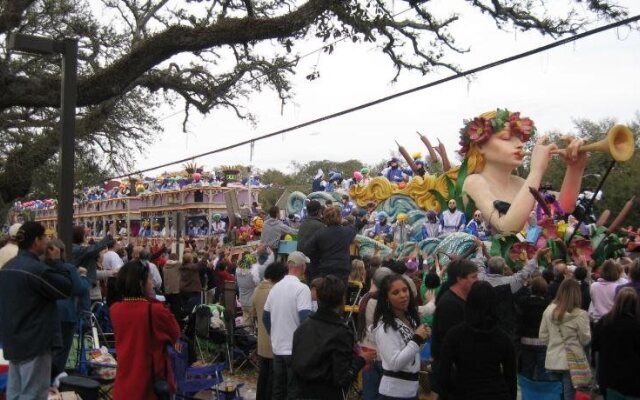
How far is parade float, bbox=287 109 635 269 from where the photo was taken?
13.1 m

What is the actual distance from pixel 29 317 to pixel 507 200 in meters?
10.8

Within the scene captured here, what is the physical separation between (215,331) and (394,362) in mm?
4955

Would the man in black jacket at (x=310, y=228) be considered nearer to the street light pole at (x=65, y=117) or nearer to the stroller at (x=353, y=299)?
the stroller at (x=353, y=299)

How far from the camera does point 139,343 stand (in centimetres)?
559

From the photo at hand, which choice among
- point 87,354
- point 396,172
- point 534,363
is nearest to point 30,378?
point 87,354

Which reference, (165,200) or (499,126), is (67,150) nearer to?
(499,126)

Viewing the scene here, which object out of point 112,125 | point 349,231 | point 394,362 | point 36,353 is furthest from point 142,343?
point 112,125

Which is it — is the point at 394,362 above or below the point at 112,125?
below

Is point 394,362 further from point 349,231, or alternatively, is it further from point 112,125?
point 112,125

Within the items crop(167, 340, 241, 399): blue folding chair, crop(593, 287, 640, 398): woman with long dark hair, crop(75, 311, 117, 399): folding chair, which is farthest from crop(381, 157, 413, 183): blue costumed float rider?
crop(593, 287, 640, 398): woman with long dark hair

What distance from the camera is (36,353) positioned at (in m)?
6.08

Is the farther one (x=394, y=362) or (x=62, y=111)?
(x=62, y=111)

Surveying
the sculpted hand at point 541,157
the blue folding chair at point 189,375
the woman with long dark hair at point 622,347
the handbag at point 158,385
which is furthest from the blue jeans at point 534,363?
the sculpted hand at point 541,157

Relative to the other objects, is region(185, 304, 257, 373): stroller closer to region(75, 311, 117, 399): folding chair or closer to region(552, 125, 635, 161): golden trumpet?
region(75, 311, 117, 399): folding chair
